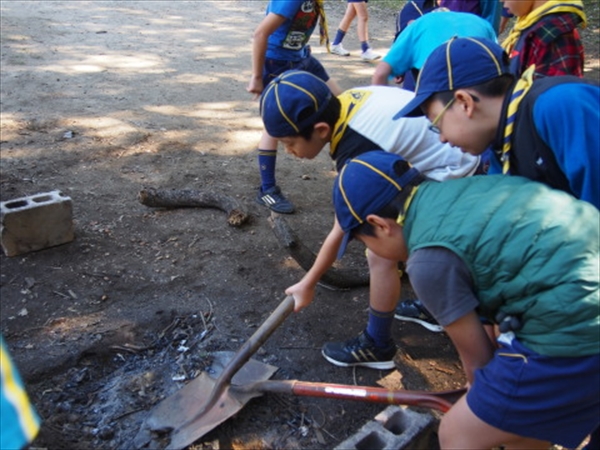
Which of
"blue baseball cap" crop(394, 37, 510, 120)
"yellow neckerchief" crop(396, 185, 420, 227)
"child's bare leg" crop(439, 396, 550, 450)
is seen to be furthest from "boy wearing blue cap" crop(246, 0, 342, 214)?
"child's bare leg" crop(439, 396, 550, 450)

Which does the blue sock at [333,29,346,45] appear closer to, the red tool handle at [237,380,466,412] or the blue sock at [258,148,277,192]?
the blue sock at [258,148,277,192]

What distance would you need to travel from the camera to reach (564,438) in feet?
5.87

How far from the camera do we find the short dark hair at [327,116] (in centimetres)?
253

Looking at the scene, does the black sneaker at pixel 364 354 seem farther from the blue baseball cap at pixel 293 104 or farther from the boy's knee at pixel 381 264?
the blue baseball cap at pixel 293 104

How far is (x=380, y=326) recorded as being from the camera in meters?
2.79

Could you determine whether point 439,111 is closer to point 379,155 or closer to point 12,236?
point 379,155

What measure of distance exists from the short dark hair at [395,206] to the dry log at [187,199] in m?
2.23

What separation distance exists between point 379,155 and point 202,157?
131 inches

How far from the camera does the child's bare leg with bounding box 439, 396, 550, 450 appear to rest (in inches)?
71.4

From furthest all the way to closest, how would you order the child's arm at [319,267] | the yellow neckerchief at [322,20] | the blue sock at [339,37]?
the blue sock at [339,37]
the yellow neckerchief at [322,20]
the child's arm at [319,267]

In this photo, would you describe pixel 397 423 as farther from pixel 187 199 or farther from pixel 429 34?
pixel 187 199

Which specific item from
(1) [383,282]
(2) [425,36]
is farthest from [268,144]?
(1) [383,282]

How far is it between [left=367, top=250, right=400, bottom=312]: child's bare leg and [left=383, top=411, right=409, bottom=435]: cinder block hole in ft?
1.68

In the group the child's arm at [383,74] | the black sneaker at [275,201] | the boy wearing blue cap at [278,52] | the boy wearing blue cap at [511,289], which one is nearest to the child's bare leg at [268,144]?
the boy wearing blue cap at [278,52]
